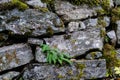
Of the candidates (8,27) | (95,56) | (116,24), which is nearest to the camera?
(8,27)

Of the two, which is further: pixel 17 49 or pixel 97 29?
pixel 97 29

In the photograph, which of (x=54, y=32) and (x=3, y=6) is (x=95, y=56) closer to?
(x=54, y=32)

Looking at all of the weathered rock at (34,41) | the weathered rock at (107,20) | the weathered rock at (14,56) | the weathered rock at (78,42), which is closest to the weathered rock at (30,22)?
the weathered rock at (34,41)

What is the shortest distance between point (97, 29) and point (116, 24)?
1.91 feet

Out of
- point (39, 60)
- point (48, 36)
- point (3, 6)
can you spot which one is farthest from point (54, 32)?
point (3, 6)

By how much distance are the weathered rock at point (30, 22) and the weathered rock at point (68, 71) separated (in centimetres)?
77

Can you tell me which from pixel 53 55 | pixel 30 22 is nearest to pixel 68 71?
pixel 53 55

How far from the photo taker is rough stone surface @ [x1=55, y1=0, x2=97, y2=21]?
6.52 metres

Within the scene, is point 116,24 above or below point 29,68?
above

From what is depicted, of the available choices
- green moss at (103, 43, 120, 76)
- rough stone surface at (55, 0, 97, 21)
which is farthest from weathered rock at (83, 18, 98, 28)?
green moss at (103, 43, 120, 76)

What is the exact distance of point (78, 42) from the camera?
21.1 feet

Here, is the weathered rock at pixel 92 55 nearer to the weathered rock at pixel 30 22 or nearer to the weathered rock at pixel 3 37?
the weathered rock at pixel 30 22

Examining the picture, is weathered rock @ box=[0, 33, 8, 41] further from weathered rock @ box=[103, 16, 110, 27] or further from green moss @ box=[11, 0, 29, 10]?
weathered rock @ box=[103, 16, 110, 27]

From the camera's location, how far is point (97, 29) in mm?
6672
